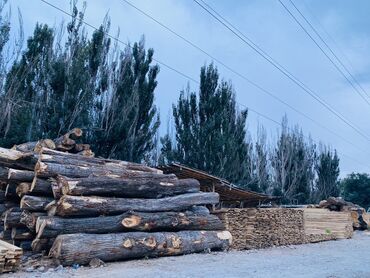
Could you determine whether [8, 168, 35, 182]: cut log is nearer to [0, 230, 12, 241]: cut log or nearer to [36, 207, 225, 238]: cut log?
[0, 230, 12, 241]: cut log

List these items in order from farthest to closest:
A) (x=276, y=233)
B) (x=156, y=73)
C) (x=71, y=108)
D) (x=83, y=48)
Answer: (x=156, y=73) < (x=83, y=48) < (x=71, y=108) < (x=276, y=233)

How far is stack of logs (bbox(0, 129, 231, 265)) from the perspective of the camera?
7418 millimetres

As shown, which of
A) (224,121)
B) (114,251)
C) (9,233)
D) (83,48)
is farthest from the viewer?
(224,121)

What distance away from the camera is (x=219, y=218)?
11055 mm

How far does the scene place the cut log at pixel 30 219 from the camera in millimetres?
8008

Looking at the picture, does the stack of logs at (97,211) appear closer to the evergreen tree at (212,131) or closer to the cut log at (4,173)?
the cut log at (4,173)

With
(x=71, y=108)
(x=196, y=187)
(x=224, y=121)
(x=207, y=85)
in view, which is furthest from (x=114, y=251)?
(x=207, y=85)

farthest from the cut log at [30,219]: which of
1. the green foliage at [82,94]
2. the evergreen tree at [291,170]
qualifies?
the evergreen tree at [291,170]

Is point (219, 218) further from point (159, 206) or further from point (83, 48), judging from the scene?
point (83, 48)

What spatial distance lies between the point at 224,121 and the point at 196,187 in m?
14.3

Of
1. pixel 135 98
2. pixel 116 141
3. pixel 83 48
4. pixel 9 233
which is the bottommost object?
pixel 9 233

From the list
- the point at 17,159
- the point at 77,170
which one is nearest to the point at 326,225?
the point at 77,170

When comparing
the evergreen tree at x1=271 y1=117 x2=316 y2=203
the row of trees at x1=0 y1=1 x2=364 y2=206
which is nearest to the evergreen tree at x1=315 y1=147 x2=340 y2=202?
the evergreen tree at x1=271 y1=117 x2=316 y2=203

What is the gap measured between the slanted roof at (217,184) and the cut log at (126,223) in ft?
11.6
